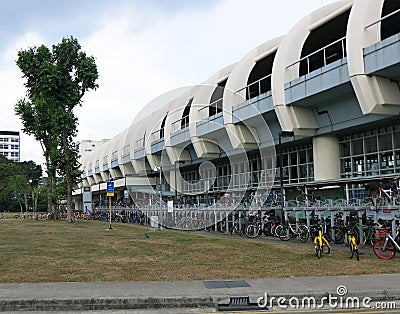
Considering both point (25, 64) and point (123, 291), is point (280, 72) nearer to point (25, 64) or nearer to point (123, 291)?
point (123, 291)

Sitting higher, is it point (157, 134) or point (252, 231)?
point (157, 134)

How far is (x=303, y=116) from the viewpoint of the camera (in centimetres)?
2777

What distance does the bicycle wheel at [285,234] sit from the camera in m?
20.3

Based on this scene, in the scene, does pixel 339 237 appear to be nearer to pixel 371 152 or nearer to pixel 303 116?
pixel 371 152

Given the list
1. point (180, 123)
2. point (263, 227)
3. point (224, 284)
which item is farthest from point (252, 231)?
point (180, 123)

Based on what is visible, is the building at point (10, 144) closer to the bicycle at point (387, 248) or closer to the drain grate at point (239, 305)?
the bicycle at point (387, 248)

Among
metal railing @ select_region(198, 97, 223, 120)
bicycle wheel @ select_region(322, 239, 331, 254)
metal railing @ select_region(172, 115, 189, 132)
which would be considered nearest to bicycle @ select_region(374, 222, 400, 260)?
bicycle wheel @ select_region(322, 239, 331, 254)

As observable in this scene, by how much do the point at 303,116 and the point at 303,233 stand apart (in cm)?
996

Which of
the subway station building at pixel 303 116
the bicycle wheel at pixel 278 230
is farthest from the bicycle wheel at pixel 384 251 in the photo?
the bicycle wheel at pixel 278 230

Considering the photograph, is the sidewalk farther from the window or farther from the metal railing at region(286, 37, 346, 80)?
the metal railing at region(286, 37, 346, 80)

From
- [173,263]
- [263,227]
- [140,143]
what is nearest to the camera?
[173,263]

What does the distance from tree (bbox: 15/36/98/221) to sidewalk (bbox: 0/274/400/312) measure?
35061 millimetres

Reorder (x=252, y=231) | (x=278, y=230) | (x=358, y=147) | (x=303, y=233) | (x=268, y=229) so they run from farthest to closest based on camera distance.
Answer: (x=358, y=147), (x=268, y=229), (x=252, y=231), (x=278, y=230), (x=303, y=233)

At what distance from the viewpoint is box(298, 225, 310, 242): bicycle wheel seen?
19531 mm
